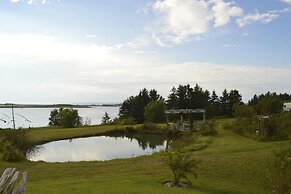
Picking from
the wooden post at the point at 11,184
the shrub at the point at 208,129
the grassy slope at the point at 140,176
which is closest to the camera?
the wooden post at the point at 11,184

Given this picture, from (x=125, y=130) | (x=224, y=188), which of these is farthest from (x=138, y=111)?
(x=224, y=188)

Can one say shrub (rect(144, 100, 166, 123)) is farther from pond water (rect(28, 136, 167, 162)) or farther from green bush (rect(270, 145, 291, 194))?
green bush (rect(270, 145, 291, 194))

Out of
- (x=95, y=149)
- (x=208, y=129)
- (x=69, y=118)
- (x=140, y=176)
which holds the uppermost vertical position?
(x=69, y=118)

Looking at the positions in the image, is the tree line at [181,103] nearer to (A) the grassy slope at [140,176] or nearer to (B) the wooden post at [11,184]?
(A) the grassy slope at [140,176]

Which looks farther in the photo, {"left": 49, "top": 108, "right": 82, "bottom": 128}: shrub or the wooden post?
{"left": 49, "top": 108, "right": 82, "bottom": 128}: shrub

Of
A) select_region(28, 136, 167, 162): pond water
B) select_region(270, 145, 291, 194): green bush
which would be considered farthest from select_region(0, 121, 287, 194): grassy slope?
select_region(28, 136, 167, 162): pond water

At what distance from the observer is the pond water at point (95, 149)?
3591 cm

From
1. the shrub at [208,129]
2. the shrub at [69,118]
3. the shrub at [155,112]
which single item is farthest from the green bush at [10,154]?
the shrub at [155,112]

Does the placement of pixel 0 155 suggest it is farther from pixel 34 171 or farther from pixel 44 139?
pixel 44 139

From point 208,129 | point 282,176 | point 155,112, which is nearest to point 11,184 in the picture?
point 282,176

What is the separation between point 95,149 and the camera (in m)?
41.2

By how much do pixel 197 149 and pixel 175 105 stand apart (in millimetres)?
42523

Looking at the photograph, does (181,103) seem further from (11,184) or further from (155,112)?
(11,184)

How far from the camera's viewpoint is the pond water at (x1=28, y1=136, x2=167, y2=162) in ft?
118
